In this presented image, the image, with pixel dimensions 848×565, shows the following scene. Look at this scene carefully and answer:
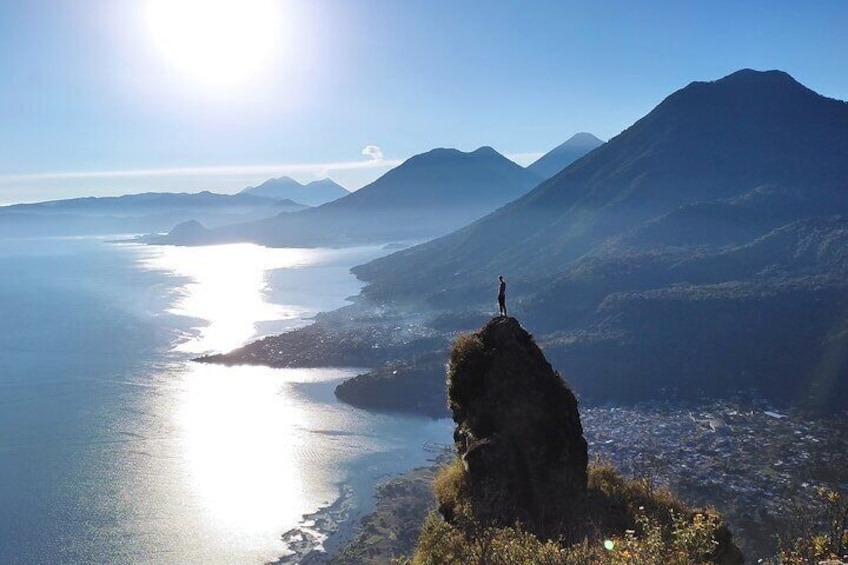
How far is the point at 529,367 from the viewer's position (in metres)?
15.1

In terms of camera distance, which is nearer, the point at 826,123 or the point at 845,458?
the point at 845,458

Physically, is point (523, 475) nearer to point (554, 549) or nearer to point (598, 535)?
point (598, 535)

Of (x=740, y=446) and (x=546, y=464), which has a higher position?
(x=546, y=464)

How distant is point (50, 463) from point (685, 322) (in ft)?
303

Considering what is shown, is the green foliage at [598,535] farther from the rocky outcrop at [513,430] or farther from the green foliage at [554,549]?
the rocky outcrop at [513,430]

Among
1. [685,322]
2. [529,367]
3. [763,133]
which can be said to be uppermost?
[763,133]

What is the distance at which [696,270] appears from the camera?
127 m

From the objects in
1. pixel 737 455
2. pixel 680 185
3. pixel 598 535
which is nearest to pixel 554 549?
pixel 598 535

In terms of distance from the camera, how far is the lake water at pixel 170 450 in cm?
4538

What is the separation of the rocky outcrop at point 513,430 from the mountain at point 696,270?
69.2 metres

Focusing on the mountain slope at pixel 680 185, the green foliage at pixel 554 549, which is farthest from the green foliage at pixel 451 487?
the mountain slope at pixel 680 185

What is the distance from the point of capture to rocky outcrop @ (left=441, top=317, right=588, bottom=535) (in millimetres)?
13430

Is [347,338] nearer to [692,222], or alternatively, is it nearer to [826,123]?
[692,222]

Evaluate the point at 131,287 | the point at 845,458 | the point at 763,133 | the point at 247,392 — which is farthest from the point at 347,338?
the point at 763,133
